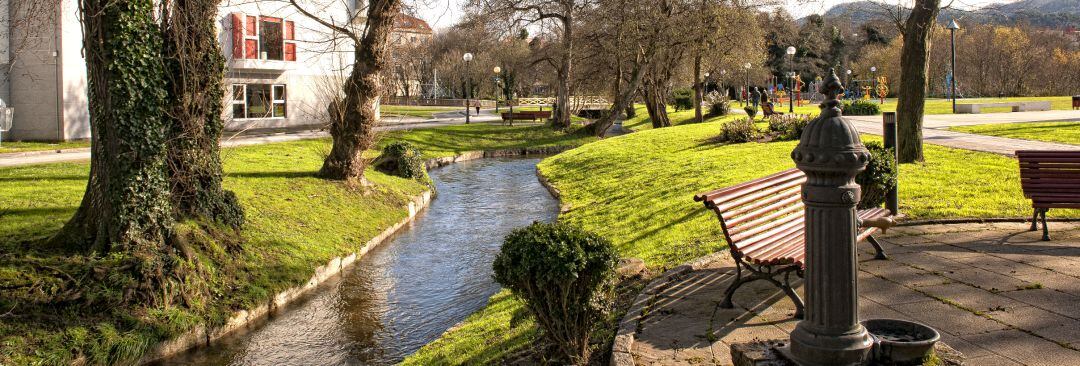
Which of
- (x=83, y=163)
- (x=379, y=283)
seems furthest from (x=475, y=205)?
(x=83, y=163)

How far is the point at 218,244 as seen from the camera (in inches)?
396

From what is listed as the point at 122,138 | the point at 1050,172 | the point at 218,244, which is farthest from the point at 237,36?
the point at 1050,172

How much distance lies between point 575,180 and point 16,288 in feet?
42.7

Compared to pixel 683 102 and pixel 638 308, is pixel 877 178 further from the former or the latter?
pixel 683 102

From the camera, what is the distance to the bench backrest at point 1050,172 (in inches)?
305

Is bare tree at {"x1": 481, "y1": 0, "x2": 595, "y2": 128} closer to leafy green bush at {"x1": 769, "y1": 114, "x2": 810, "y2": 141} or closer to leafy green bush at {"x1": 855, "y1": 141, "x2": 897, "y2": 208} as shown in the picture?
leafy green bush at {"x1": 769, "y1": 114, "x2": 810, "y2": 141}

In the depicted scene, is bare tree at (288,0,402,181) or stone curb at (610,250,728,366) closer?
stone curb at (610,250,728,366)

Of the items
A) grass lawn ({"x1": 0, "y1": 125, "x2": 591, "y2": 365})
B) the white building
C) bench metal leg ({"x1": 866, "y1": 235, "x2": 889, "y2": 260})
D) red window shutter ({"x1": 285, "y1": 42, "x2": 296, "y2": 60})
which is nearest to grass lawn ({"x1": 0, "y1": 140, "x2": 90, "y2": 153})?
the white building

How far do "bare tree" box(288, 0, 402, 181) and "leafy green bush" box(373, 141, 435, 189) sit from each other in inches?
98.6

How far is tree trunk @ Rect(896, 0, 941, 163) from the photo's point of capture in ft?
42.8

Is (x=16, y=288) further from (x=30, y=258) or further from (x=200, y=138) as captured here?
(x=200, y=138)

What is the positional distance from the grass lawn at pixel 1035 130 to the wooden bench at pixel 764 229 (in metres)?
11.8

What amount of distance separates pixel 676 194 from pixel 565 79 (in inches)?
869

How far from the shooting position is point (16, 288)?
7.90 m
